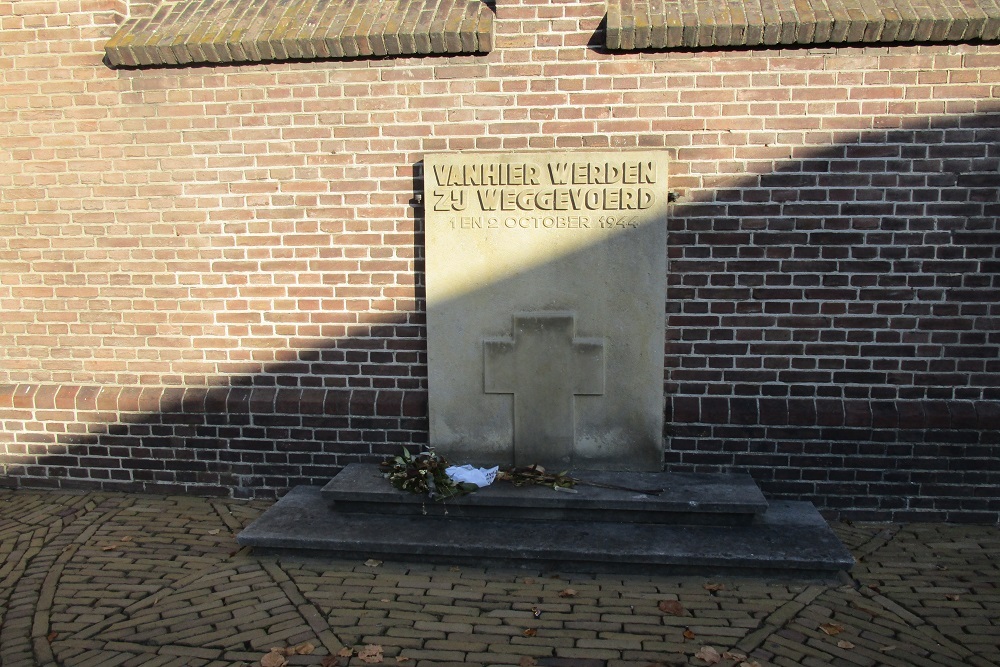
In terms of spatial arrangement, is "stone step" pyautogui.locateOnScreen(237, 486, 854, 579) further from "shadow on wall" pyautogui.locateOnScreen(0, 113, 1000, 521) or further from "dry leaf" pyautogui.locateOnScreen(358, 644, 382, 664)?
"dry leaf" pyautogui.locateOnScreen(358, 644, 382, 664)

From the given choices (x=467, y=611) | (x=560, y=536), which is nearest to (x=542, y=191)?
(x=560, y=536)

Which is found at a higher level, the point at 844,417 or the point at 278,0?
the point at 278,0

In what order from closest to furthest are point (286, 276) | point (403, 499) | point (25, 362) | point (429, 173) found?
point (403, 499) < point (429, 173) < point (286, 276) < point (25, 362)

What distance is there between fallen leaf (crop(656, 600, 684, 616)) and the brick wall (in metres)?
1.37

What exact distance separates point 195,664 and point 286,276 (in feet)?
8.82

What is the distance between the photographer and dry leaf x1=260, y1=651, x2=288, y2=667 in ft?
10.8

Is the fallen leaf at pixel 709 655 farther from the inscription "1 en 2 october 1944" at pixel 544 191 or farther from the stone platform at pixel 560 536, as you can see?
the inscription "1 en 2 october 1944" at pixel 544 191

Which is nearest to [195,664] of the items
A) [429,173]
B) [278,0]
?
[429,173]

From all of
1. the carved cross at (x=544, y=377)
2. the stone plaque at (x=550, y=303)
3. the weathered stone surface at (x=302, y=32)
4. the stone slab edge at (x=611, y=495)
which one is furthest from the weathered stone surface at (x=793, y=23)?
the stone slab edge at (x=611, y=495)

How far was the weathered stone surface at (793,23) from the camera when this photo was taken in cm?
447

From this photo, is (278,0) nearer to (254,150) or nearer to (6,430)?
(254,150)

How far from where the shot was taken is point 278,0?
5.30 metres

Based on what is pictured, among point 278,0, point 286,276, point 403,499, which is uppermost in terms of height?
point 278,0

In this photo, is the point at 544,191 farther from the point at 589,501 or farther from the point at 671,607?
the point at 671,607
